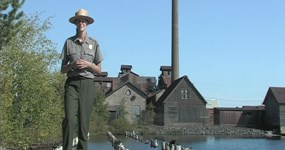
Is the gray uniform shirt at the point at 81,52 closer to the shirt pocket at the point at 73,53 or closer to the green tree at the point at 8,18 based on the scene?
the shirt pocket at the point at 73,53

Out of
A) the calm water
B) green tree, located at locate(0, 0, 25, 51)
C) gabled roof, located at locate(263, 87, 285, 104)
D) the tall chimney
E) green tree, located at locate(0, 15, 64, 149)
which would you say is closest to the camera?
green tree, located at locate(0, 0, 25, 51)

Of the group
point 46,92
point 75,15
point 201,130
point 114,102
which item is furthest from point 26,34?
point 114,102

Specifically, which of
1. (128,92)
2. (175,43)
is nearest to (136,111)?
(128,92)

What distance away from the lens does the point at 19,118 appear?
79.1ft

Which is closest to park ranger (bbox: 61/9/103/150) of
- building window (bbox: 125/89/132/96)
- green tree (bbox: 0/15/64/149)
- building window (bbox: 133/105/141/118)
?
green tree (bbox: 0/15/64/149)

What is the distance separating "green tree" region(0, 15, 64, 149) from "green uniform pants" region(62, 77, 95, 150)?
568 inches

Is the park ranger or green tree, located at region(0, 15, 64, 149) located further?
green tree, located at region(0, 15, 64, 149)

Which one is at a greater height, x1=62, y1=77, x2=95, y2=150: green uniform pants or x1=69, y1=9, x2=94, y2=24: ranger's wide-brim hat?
x1=69, y1=9, x2=94, y2=24: ranger's wide-brim hat

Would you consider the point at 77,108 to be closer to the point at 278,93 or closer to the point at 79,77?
the point at 79,77

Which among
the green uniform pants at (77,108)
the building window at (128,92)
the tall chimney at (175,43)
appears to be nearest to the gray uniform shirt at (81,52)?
the green uniform pants at (77,108)

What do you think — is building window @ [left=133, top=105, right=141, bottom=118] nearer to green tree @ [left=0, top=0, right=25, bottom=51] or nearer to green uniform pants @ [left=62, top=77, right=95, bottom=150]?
green tree @ [left=0, top=0, right=25, bottom=51]

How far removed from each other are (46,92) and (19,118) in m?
2.52

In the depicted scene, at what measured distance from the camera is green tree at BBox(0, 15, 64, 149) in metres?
22.4

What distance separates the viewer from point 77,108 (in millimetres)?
6680
